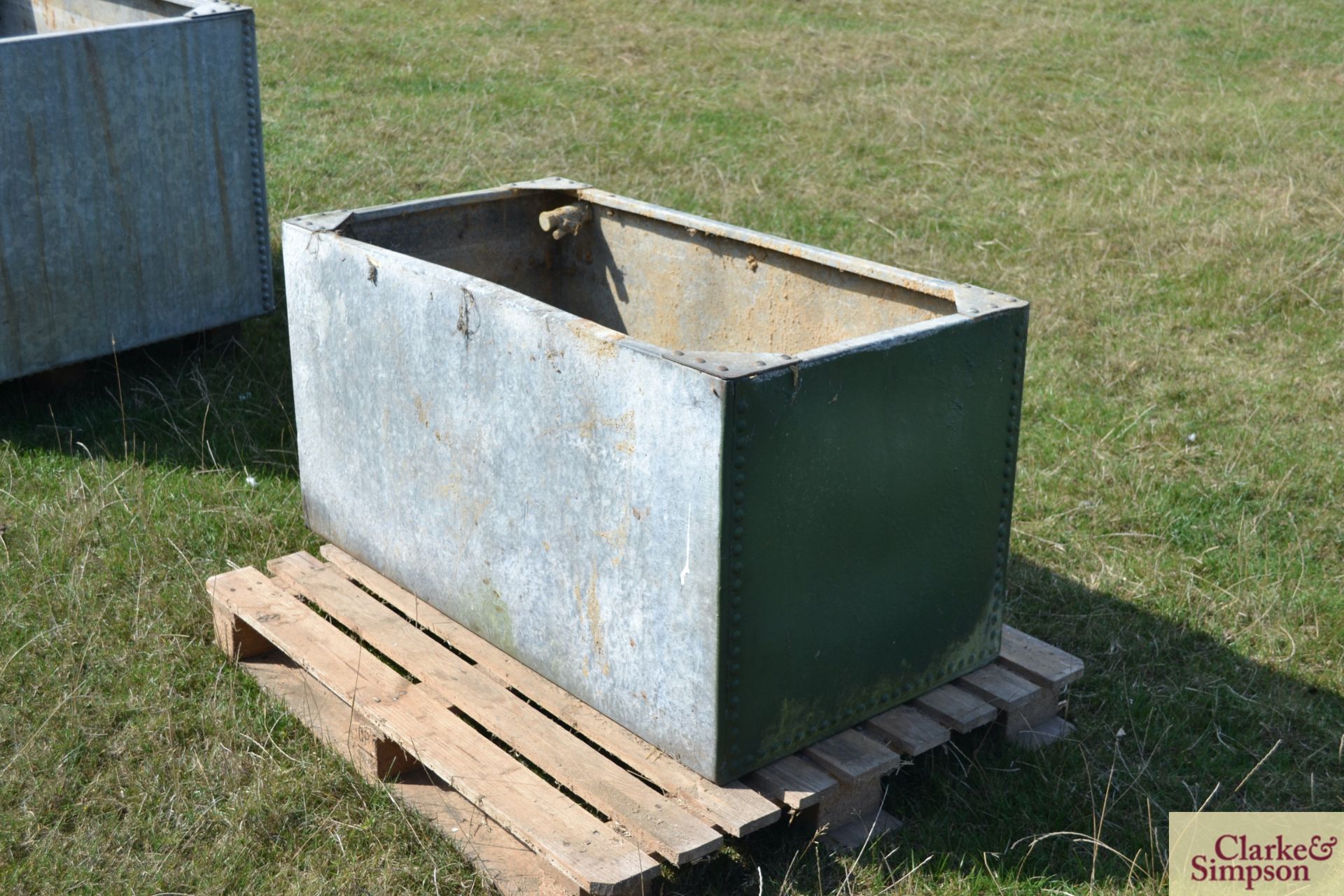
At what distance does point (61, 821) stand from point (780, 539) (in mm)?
1784

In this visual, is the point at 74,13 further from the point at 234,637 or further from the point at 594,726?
the point at 594,726

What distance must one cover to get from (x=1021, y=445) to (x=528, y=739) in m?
2.63

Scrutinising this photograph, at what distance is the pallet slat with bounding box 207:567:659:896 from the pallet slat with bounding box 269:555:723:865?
0.13 ft

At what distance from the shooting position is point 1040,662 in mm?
3508

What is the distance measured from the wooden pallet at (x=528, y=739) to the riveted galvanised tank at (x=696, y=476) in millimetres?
68

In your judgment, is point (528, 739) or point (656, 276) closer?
point (528, 739)

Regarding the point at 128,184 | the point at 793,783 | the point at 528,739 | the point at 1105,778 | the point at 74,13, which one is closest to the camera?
the point at 793,783

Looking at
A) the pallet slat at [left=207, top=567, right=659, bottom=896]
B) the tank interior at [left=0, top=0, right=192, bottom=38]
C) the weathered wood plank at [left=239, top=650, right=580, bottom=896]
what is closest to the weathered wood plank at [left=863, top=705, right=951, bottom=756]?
the pallet slat at [left=207, top=567, right=659, bottom=896]

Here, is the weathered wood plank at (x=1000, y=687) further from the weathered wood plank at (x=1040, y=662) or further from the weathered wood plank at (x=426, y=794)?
the weathered wood plank at (x=426, y=794)

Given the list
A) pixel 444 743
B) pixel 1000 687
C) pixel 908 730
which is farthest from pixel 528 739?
pixel 1000 687

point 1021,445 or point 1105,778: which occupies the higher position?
point 1021,445
